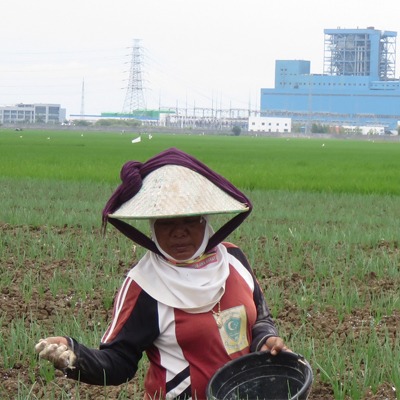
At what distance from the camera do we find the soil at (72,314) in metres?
3.42

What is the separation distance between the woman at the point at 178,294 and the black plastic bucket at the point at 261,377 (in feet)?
0.14

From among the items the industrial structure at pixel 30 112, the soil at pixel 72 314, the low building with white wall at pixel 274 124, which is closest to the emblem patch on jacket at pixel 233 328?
the soil at pixel 72 314

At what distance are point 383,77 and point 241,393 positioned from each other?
15558 centimetres

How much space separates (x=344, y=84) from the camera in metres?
142

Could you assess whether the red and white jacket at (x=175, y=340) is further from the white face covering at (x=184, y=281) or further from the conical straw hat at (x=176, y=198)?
the conical straw hat at (x=176, y=198)

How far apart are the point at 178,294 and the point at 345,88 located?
139653 mm

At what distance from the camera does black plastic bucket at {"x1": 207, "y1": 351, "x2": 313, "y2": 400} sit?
98.7 inches

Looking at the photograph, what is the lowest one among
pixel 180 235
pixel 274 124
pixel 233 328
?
pixel 233 328

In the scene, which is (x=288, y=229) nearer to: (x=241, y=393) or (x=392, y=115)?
(x=241, y=393)

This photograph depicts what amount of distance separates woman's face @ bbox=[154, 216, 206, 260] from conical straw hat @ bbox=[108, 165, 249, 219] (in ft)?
0.24

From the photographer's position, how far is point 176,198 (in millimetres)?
2562

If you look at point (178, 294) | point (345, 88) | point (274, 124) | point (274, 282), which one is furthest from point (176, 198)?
point (345, 88)

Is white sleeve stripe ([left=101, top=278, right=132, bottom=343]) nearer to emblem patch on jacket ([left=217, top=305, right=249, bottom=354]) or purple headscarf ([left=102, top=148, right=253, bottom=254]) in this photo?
purple headscarf ([left=102, top=148, right=253, bottom=254])

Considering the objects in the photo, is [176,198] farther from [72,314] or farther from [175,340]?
[72,314]
